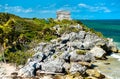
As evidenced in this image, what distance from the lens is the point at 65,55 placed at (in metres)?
42.1

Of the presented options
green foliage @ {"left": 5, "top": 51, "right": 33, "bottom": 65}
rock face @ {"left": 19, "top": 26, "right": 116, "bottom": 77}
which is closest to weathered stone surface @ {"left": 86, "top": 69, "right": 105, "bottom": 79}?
rock face @ {"left": 19, "top": 26, "right": 116, "bottom": 77}

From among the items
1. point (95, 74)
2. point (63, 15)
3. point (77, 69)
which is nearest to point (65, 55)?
point (77, 69)

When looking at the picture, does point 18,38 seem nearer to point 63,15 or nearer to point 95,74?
point 95,74

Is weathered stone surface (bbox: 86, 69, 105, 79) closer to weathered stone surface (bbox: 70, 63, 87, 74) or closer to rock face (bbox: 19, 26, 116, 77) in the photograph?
rock face (bbox: 19, 26, 116, 77)

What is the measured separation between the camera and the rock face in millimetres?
36375

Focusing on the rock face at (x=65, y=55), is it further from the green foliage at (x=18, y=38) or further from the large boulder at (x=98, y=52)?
the green foliage at (x=18, y=38)

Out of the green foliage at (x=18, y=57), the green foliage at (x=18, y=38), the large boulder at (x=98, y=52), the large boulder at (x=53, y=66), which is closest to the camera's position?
the large boulder at (x=53, y=66)

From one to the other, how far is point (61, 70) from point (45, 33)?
25.4 metres

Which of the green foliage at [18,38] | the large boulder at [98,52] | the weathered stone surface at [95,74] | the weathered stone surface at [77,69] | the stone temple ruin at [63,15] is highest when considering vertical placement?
the stone temple ruin at [63,15]

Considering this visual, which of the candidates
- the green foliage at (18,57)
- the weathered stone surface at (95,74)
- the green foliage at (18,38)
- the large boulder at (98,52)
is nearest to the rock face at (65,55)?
the large boulder at (98,52)

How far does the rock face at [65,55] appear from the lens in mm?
36375

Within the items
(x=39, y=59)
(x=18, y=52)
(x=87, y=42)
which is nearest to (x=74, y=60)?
(x=39, y=59)

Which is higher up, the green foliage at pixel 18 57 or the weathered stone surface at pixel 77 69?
the green foliage at pixel 18 57

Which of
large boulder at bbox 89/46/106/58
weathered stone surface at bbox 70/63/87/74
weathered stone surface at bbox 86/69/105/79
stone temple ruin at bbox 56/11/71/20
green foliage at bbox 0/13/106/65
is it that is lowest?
weathered stone surface at bbox 86/69/105/79
